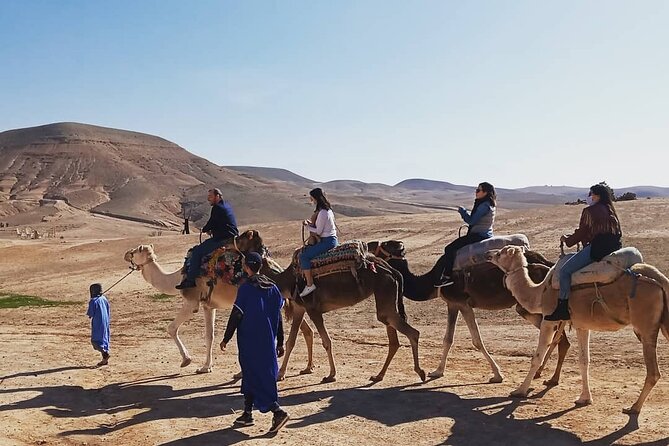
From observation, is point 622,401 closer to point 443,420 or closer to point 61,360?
point 443,420

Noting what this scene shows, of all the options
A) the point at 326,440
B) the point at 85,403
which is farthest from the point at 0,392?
the point at 326,440

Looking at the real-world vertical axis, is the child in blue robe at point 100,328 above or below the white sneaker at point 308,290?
below

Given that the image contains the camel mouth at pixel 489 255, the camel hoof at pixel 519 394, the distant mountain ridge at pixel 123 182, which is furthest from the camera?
the distant mountain ridge at pixel 123 182

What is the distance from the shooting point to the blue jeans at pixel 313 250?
11.2 metres

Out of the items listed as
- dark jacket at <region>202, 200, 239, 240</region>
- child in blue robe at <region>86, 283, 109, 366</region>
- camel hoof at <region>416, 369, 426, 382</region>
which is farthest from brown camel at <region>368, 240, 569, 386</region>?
child in blue robe at <region>86, 283, 109, 366</region>

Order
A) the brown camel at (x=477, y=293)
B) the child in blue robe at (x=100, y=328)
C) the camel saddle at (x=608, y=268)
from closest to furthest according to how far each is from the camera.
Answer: the camel saddle at (x=608, y=268)
the brown camel at (x=477, y=293)
the child in blue robe at (x=100, y=328)

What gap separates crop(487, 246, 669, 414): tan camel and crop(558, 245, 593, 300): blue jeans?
6.4 inches

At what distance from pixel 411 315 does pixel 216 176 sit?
492 ft

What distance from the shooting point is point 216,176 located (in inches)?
6486

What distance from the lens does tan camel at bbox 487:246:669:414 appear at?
8.32 m

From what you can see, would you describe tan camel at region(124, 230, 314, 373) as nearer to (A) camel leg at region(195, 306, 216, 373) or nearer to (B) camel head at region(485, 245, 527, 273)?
(A) camel leg at region(195, 306, 216, 373)

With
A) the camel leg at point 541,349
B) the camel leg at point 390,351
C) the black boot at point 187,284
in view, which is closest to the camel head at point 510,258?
the camel leg at point 541,349

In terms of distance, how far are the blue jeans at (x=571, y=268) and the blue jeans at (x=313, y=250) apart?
3854 mm

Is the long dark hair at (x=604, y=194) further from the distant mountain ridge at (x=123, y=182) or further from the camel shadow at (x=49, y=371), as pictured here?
the distant mountain ridge at (x=123, y=182)
